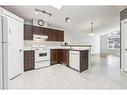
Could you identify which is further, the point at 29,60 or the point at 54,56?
the point at 54,56

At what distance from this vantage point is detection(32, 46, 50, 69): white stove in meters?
4.53

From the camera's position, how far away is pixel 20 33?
3631mm

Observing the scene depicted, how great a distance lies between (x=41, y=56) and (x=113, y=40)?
9086 millimetres

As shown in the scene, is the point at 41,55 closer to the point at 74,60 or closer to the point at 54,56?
the point at 54,56

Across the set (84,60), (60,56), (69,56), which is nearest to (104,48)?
(60,56)

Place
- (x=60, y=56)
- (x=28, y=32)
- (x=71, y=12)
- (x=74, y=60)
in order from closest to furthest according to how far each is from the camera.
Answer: (x=74, y=60)
(x=28, y=32)
(x=71, y=12)
(x=60, y=56)

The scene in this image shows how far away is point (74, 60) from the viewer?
4348mm

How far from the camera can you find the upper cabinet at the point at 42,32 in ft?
14.5

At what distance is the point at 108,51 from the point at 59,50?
7.97 metres

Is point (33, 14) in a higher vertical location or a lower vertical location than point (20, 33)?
higher

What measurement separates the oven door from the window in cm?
857

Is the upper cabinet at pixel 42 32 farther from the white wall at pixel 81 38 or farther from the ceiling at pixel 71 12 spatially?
the white wall at pixel 81 38
